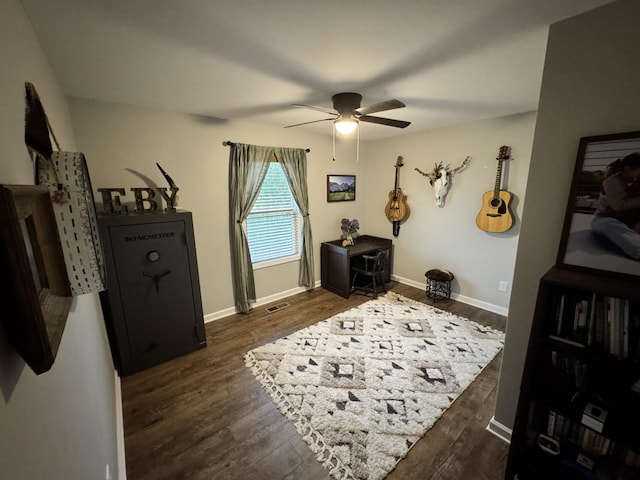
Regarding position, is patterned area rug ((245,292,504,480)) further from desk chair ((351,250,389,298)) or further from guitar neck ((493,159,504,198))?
guitar neck ((493,159,504,198))

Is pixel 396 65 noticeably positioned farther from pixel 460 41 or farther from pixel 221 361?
pixel 221 361

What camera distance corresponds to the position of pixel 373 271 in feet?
12.3

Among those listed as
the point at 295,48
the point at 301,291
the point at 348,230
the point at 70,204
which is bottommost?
the point at 301,291

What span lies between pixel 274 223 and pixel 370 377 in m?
2.26

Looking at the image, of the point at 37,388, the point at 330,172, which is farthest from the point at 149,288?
the point at 330,172

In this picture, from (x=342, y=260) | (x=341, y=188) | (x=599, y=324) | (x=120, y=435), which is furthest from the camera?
(x=341, y=188)

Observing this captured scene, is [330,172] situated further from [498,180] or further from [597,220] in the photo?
[597,220]

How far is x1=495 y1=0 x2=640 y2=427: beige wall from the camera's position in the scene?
1124 mm

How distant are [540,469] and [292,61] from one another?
103 inches

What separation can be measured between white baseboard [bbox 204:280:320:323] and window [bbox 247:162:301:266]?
0.50m

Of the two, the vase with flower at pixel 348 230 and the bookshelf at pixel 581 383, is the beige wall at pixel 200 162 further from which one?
the bookshelf at pixel 581 383

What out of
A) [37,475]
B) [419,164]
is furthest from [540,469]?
[419,164]

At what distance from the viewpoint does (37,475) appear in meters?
0.52

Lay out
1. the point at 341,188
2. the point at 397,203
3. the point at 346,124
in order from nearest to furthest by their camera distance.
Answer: the point at 346,124, the point at 397,203, the point at 341,188
